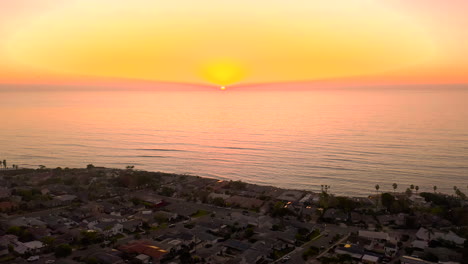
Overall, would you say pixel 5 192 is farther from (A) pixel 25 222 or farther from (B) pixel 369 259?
(B) pixel 369 259

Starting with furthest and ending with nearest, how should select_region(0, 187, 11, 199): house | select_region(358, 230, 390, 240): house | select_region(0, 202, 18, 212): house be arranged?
select_region(0, 187, 11, 199): house < select_region(0, 202, 18, 212): house < select_region(358, 230, 390, 240): house

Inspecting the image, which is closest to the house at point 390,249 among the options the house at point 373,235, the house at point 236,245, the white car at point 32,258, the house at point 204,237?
the house at point 373,235

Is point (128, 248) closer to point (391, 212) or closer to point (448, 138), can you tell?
point (391, 212)

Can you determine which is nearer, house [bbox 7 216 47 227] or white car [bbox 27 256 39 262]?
white car [bbox 27 256 39 262]

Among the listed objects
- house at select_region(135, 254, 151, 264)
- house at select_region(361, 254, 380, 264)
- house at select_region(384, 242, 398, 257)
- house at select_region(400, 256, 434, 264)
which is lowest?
house at select_region(135, 254, 151, 264)

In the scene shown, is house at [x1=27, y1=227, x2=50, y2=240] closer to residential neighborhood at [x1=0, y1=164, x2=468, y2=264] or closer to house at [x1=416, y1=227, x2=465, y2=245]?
residential neighborhood at [x1=0, y1=164, x2=468, y2=264]

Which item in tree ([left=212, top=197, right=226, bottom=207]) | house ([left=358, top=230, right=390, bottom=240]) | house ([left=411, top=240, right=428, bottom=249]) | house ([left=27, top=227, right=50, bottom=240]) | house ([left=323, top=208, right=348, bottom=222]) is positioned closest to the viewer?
house ([left=411, top=240, right=428, bottom=249])

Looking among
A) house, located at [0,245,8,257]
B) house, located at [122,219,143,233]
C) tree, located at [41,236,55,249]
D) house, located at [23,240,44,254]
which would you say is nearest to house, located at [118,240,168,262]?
house, located at [122,219,143,233]

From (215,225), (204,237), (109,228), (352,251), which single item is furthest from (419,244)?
(109,228)

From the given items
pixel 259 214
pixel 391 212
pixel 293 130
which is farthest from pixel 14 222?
pixel 293 130
